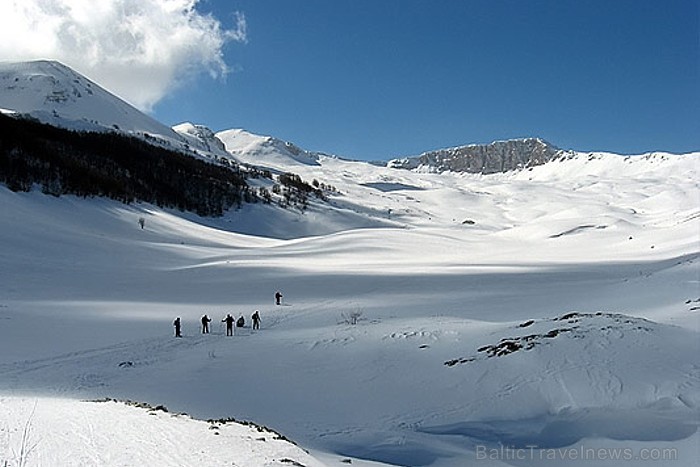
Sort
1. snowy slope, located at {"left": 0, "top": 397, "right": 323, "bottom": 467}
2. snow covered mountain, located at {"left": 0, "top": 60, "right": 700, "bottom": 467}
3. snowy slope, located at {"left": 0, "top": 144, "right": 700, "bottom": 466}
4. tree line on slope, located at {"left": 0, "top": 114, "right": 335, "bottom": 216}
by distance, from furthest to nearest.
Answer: tree line on slope, located at {"left": 0, "top": 114, "right": 335, "bottom": 216}
snowy slope, located at {"left": 0, "top": 144, "right": 700, "bottom": 466}
snow covered mountain, located at {"left": 0, "top": 60, "right": 700, "bottom": 467}
snowy slope, located at {"left": 0, "top": 397, "right": 323, "bottom": 467}

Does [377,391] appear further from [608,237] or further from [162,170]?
[162,170]

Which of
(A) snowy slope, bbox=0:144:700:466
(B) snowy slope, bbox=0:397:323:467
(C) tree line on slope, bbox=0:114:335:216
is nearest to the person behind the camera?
(B) snowy slope, bbox=0:397:323:467

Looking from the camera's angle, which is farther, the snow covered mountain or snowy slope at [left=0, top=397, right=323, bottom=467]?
the snow covered mountain

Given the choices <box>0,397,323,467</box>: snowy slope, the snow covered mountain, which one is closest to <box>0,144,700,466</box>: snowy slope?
the snow covered mountain

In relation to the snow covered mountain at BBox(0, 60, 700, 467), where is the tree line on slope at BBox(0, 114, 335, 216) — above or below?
above

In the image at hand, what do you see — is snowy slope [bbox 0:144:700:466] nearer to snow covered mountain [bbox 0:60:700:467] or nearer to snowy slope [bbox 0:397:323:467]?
snow covered mountain [bbox 0:60:700:467]

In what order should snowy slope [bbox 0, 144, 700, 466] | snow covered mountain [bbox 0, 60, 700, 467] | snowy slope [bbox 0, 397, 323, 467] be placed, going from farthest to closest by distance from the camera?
1. snowy slope [bbox 0, 144, 700, 466]
2. snow covered mountain [bbox 0, 60, 700, 467]
3. snowy slope [bbox 0, 397, 323, 467]

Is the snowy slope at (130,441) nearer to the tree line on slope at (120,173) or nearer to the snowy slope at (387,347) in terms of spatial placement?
the snowy slope at (387,347)

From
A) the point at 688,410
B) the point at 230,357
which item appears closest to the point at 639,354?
the point at 688,410

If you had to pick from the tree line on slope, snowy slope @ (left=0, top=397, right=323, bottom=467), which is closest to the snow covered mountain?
snowy slope @ (left=0, top=397, right=323, bottom=467)

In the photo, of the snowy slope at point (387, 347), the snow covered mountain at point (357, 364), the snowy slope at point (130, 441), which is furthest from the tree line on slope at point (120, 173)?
the snowy slope at point (130, 441)

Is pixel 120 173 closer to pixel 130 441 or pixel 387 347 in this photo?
pixel 387 347

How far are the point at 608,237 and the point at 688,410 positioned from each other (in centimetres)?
5607

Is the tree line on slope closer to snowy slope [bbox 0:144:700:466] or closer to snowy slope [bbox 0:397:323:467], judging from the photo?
snowy slope [bbox 0:144:700:466]
